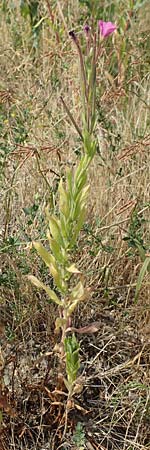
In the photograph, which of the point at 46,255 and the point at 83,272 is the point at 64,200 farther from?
the point at 83,272

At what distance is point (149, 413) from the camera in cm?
139

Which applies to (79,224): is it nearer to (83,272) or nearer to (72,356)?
(72,356)

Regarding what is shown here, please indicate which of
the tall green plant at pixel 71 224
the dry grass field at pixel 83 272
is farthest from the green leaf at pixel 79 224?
the dry grass field at pixel 83 272

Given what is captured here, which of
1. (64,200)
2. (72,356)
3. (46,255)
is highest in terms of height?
(64,200)

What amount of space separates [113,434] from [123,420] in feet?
0.13

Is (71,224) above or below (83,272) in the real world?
above

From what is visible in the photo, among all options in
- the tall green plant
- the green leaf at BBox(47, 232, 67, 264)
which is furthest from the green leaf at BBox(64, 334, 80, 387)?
the green leaf at BBox(47, 232, 67, 264)

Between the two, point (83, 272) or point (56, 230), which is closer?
point (56, 230)

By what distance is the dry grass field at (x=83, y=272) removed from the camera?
4.56 ft

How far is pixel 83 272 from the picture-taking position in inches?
62.6

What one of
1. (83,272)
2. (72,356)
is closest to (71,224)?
(72,356)

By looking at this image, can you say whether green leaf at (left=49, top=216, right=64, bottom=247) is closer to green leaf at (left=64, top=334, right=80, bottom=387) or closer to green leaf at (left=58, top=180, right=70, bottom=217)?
green leaf at (left=58, top=180, right=70, bottom=217)

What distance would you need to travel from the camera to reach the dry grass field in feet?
4.56

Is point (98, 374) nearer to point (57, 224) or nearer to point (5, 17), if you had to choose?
point (57, 224)
